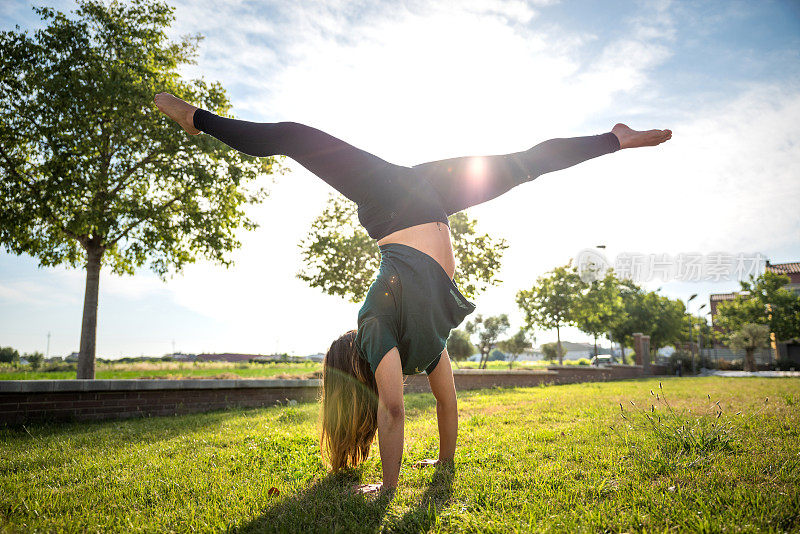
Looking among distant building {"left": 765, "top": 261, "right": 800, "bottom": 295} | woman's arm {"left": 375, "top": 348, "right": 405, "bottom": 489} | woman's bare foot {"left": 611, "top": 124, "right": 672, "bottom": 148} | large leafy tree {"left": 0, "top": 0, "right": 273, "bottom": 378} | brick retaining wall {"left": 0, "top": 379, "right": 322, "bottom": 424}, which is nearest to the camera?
woman's arm {"left": 375, "top": 348, "right": 405, "bottom": 489}

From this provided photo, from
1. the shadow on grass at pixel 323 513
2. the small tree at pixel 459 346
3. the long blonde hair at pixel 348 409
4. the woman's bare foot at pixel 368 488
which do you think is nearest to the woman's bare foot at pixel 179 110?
the long blonde hair at pixel 348 409

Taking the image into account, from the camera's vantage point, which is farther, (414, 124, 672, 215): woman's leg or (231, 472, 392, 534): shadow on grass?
(414, 124, 672, 215): woman's leg

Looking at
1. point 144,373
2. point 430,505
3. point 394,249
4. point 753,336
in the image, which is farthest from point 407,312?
point 753,336

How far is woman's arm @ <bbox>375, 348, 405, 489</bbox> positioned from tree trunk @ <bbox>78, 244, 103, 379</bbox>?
35.4 ft

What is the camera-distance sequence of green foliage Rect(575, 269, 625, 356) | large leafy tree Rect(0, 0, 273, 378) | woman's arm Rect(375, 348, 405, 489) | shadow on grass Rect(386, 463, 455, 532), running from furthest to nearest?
green foliage Rect(575, 269, 625, 356) → large leafy tree Rect(0, 0, 273, 378) → woman's arm Rect(375, 348, 405, 489) → shadow on grass Rect(386, 463, 455, 532)

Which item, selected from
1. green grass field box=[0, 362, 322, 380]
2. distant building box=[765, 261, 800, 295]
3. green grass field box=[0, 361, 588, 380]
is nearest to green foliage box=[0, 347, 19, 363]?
green grass field box=[0, 361, 588, 380]

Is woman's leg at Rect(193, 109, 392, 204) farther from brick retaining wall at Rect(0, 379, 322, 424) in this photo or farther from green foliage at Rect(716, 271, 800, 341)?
green foliage at Rect(716, 271, 800, 341)

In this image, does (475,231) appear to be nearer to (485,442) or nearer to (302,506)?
(485,442)

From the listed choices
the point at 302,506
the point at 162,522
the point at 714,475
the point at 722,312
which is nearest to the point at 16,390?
the point at 162,522

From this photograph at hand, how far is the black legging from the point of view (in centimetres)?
240

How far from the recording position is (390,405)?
93.4 inches

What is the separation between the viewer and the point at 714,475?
241 cm

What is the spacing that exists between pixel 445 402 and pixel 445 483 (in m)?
0.51

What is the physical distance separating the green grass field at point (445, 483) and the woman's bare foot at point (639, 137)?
6.75 ft
